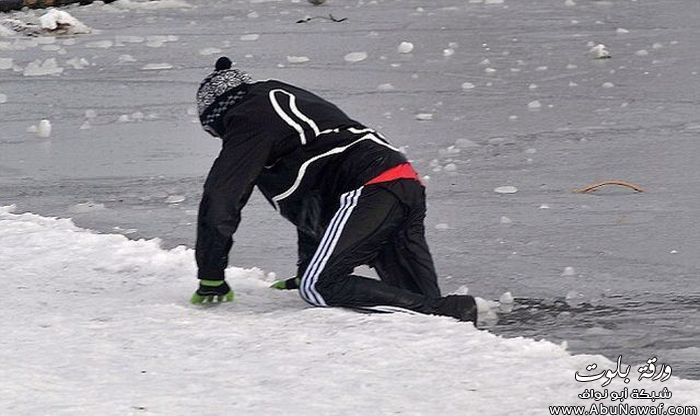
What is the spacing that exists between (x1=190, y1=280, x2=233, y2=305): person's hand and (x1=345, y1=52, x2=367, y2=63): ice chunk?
682 centimetres

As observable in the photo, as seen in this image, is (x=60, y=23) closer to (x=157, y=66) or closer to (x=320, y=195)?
(x=157, y=66)

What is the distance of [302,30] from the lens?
13680 millimetres

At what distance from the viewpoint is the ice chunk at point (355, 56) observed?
11781 mm

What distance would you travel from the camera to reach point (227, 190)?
4934 millimetres

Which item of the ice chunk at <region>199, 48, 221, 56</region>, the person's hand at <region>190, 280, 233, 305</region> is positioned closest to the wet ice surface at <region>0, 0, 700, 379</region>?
the ice chunk at <region>199, 48, 221, 56</region>

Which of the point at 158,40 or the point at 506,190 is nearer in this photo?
the point at 506,190

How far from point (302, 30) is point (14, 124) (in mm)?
4878

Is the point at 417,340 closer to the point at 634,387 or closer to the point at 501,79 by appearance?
the point at 634,387

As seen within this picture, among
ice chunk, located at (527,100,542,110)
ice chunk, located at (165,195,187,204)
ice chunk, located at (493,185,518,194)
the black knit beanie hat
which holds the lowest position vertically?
ice chunk, located at (527,100,542,110)

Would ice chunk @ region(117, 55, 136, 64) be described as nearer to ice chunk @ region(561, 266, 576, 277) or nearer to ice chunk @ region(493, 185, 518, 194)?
ice chunk @ region(493, 185, 518, 194)

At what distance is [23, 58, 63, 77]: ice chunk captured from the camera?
1140cm

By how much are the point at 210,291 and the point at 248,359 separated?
78 centimetres

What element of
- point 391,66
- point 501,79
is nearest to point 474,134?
point 501,79

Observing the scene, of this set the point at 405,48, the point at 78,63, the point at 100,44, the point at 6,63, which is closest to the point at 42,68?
the point at 78,63
